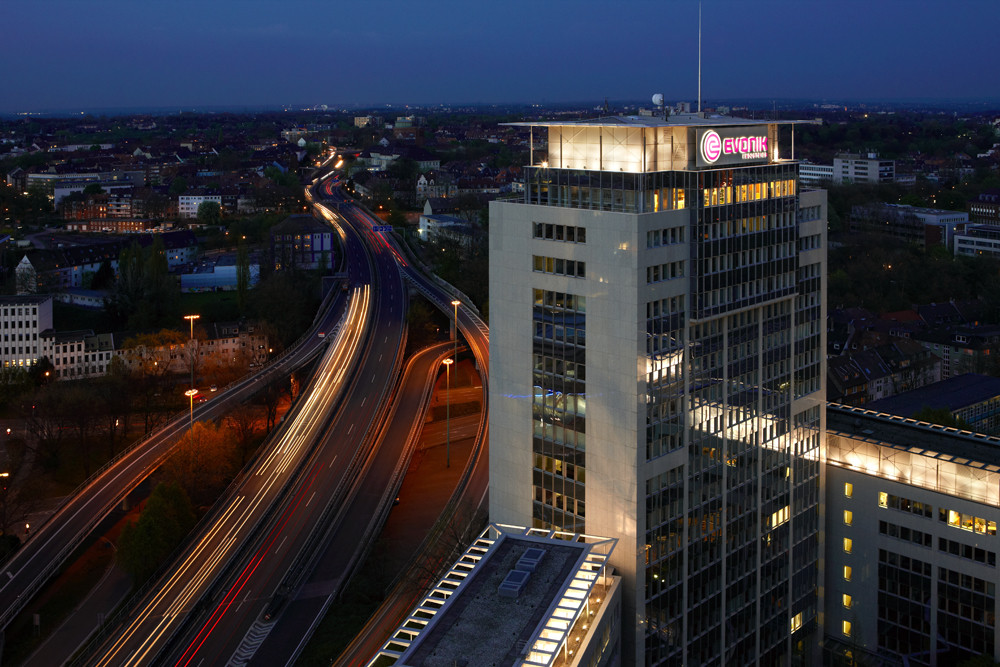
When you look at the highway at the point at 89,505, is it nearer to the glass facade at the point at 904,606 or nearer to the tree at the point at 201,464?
the tree at the point at 201,464

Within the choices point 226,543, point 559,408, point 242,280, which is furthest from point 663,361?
point 242,280

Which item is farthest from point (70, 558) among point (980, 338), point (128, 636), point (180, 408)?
point (980, 338)

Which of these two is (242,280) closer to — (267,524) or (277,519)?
(277,519)

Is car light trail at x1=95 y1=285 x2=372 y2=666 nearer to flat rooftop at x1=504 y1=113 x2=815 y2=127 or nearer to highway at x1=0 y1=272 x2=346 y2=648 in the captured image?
highway at x1=0 y1=272 x2=346 y2=648

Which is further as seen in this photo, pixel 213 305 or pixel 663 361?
pixel 213 305

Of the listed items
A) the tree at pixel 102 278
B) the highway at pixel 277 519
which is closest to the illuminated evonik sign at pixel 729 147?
the highway at pixel 277 519

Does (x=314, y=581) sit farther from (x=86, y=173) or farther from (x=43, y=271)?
(x=86, y=173)
